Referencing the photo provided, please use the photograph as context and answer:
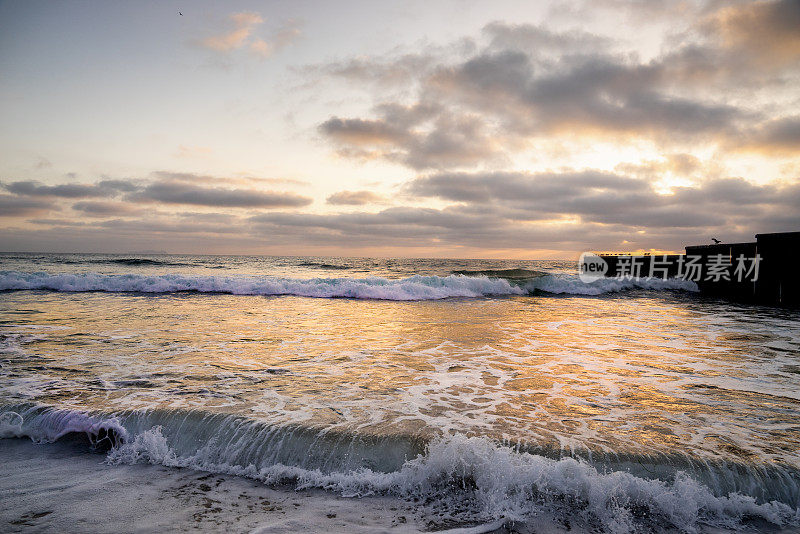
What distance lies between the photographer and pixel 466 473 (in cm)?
324

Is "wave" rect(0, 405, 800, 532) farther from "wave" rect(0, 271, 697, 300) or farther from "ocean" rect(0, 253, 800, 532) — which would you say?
"wave" rect(0, 271, 697, 300)

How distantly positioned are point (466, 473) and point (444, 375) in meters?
2.65

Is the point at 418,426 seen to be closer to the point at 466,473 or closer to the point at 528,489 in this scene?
the point at 466,473

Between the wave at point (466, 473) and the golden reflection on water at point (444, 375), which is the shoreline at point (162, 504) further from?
the golden reflection on water at point (444, 375)

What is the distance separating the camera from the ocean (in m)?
2.95

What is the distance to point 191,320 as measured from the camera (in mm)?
10625

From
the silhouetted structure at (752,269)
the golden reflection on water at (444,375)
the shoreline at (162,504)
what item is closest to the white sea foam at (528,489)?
the shoreline at (162,504)

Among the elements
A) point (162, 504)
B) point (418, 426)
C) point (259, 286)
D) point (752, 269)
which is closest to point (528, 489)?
point (418, 426)

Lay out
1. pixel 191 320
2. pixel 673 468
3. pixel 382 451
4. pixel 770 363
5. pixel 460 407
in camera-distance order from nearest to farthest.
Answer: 1. pixel 673 468
2. pixel 382 451
3. pixel 460 407
4. pixel 770 363
5. pixel 191 320

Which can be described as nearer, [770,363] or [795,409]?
[795,409]

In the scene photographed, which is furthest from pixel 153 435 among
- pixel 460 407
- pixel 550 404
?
pixel 550 404

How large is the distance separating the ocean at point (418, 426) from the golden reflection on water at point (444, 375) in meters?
0.04

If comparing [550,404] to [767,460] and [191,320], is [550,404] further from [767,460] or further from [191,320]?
→ [191,320]

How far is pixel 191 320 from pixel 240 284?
9.20 meters
